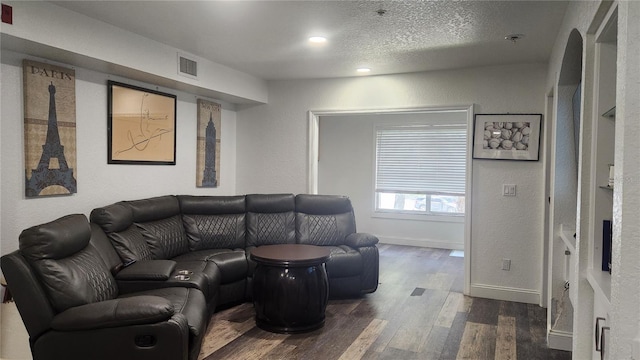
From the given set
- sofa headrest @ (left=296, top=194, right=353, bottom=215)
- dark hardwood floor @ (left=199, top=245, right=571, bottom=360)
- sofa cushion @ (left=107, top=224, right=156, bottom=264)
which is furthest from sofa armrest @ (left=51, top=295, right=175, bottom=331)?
sofa headrest @ (left=296, top=194, right=353, bottom=215)

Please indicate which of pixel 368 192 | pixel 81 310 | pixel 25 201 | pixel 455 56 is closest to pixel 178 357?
pixel 81 310

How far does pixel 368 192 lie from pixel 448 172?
4.50 ft

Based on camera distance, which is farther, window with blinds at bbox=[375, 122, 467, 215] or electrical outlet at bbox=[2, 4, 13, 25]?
window with blinds at bbox=[375, 122, 467, 215]

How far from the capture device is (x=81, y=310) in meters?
2.31

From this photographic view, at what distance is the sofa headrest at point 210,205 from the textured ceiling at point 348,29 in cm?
144

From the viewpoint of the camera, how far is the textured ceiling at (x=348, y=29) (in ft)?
9.25

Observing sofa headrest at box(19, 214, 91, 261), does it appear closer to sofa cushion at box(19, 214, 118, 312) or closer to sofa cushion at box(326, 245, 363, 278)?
sofa cushion at box(19, 214, 118, 312)

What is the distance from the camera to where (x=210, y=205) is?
14.8 feet

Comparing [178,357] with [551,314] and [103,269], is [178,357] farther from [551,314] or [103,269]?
[551,314]

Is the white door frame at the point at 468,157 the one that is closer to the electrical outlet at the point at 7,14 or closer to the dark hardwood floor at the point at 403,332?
the dark hardwood floor at the point at 403,332

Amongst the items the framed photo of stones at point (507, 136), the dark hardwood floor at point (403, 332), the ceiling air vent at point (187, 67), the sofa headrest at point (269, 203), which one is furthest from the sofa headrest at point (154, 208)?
the framed photo of stones at point (507, 136)

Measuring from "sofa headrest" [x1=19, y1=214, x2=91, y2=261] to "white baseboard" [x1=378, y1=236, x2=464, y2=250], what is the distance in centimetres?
532

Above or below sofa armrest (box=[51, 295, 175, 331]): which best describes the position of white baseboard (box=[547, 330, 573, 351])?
below

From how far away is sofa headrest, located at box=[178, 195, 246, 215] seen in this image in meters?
4.41
